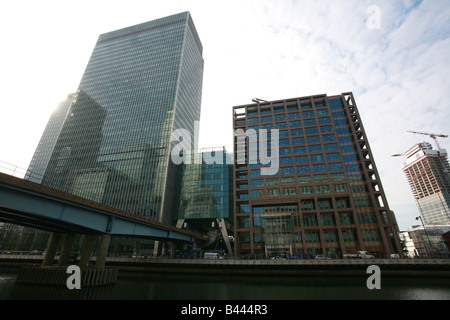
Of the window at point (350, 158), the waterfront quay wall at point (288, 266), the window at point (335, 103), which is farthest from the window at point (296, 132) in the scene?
the waterfront quay wall at point (288, 266)

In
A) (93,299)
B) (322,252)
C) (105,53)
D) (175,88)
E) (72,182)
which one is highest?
(105,53)

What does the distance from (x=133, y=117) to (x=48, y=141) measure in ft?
260

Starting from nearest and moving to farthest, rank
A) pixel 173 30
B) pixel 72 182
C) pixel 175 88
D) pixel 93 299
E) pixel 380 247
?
pixel 93 299
pixel 380 247
pixel 72 182
pixel 175 88
pixel 173 30

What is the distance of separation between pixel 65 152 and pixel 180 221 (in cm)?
7114

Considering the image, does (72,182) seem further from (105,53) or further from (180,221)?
(105,53)

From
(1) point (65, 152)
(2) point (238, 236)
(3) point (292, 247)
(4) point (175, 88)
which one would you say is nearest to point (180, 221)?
(2) point (238, 236)

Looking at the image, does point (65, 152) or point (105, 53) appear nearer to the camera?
point (65, 152)

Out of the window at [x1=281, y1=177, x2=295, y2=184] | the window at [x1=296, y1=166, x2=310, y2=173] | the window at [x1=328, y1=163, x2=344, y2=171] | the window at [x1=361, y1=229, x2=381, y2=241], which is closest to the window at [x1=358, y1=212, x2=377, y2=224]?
the window at [x1=361, y1=229, x2=381, y2=241]

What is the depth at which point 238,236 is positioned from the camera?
7444 cm

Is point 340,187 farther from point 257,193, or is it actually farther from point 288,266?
point 288,266

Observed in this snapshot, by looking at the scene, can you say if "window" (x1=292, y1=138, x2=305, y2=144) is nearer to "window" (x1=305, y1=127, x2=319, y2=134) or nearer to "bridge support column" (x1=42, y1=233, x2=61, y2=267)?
"window" (x1=305, y1=127, x2=319, y2=134)

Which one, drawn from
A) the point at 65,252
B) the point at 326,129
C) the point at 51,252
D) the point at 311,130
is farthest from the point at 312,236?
the point at 51,252

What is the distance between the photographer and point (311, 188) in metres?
73.0

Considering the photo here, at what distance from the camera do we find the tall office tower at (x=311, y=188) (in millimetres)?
67125
